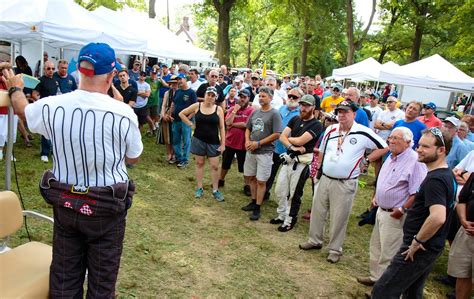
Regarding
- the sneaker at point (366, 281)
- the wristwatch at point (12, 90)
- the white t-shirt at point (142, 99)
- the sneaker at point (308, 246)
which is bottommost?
the sneaker at point (366, 281)

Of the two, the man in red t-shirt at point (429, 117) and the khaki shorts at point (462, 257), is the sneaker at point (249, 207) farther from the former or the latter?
the man in red t-shirt at point (429, 117)

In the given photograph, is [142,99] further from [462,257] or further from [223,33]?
[223,33]

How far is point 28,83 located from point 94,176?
3.50 ft

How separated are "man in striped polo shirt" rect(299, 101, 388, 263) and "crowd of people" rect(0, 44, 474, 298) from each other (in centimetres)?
1

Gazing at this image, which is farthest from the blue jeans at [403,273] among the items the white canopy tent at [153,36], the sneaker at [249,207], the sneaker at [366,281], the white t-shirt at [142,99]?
the white canopy tent at [153,36]

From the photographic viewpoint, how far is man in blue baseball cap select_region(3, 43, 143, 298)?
1.94 meters

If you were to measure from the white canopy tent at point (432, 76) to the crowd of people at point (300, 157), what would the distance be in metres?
3.23

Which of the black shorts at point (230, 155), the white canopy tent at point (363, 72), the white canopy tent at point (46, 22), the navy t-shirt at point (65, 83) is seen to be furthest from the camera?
the white canopy tent at point (363, 72)

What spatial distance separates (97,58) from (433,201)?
8.32ft

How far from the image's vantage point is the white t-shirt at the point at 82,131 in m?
1.92

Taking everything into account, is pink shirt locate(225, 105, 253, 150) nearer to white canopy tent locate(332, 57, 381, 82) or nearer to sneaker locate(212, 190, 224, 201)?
sneaker locate(212, 190, 224, 201)

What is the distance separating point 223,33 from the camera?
21.2 metres

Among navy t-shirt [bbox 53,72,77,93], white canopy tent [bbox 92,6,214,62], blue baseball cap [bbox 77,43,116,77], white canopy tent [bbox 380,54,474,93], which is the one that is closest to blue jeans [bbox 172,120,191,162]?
navy t-shirt [bbox 53,72,77,93]

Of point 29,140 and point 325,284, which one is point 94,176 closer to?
point 325,284
